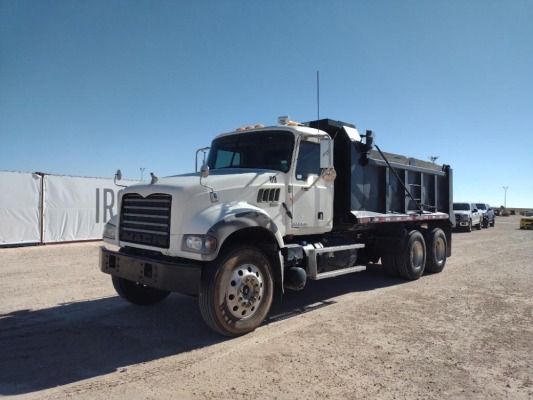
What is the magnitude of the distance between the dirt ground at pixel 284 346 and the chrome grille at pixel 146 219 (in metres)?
1.18

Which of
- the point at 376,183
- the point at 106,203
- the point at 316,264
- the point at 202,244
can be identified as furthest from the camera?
the point at 106,203

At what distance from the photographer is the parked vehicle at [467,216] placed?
24641 mm

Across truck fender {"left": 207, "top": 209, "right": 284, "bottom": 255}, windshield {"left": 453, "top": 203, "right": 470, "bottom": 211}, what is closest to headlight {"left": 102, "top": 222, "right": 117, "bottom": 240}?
truck fender {"left": 207, "top": 209, "right": 284, "bottom": 255}

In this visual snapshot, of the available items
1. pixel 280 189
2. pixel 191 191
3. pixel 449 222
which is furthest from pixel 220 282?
pixel 449 222

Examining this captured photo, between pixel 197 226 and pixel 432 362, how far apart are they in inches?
114

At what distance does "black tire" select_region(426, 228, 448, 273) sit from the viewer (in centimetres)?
946

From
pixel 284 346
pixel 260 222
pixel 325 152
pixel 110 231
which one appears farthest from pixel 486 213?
pixel 110 231

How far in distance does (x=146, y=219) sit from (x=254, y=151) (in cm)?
205

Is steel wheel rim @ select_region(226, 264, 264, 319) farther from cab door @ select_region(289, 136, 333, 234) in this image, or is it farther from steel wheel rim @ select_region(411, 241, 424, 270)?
steel wheel rim @ select_region(411, 241, 424, 270)

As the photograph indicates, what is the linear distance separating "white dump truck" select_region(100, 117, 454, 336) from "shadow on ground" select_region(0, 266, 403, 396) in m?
0.41

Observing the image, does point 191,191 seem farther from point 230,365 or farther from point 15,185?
point 15,185

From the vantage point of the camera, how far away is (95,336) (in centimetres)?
478

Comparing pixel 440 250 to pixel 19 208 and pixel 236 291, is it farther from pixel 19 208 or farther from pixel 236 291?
pixel 19 208

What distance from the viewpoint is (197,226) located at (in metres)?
4.50
